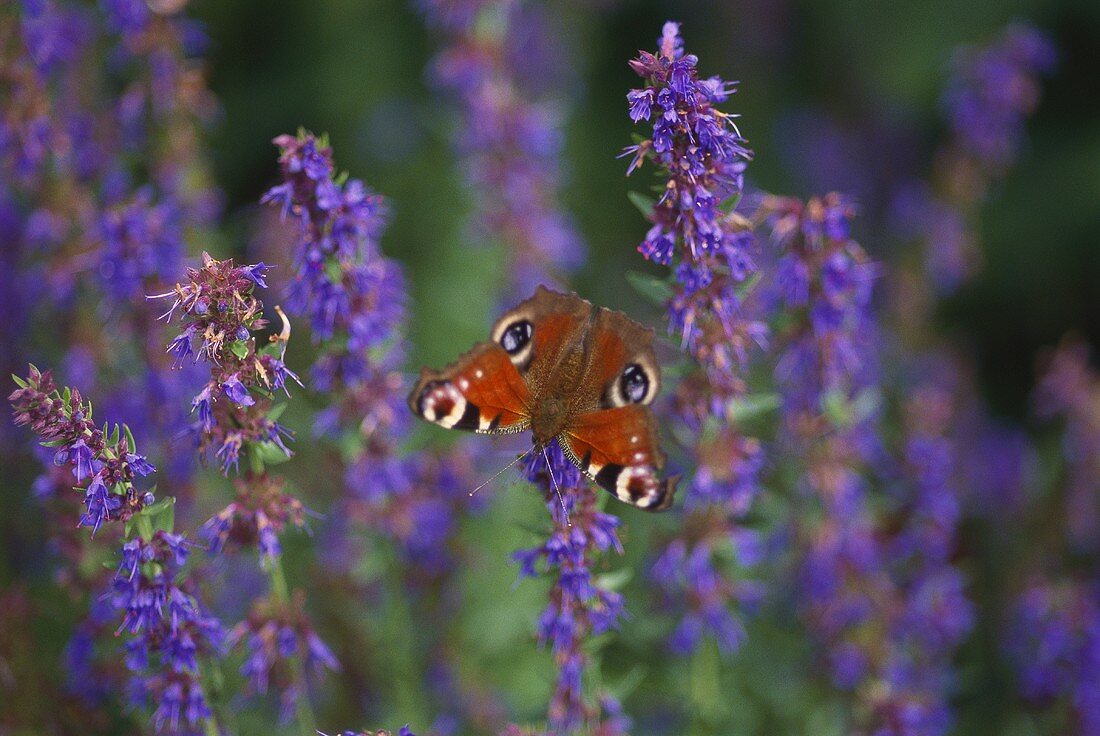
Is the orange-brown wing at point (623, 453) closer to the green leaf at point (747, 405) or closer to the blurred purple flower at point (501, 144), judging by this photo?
the green leaf at point (747, 405)

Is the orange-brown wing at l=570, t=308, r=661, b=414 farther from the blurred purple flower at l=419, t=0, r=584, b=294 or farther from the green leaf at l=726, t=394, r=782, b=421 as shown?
the blurred purple flower at l=419, t=0, r=584, b=294

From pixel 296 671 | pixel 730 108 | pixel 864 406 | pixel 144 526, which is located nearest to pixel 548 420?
pixel 296 671

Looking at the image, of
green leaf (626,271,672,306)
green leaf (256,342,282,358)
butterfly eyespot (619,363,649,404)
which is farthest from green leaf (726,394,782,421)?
green leaf (256,342,282,358)

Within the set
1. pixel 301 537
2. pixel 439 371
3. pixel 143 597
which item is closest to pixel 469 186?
pixel 301 537

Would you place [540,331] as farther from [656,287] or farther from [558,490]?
[558,490]

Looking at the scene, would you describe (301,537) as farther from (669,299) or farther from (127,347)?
(669,299)

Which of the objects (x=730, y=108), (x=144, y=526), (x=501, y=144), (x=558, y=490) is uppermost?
(x=730, y=108)

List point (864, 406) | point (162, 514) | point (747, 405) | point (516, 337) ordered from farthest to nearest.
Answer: point (864, 406), point (516, 337), point (747, 405), point (162, 514)
